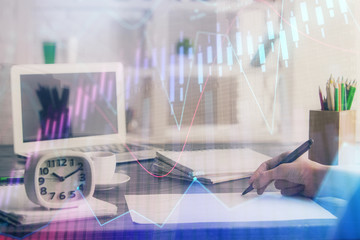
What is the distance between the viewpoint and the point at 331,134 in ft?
2.23

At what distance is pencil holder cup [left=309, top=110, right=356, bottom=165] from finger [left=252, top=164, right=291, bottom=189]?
0.49 feet

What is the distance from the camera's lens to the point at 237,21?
1.48 metres

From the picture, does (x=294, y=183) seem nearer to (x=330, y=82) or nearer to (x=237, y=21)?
(x=330, y=82)

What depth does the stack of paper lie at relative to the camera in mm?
468

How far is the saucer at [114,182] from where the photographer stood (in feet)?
2.03

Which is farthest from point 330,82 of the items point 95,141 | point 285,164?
point 95,141

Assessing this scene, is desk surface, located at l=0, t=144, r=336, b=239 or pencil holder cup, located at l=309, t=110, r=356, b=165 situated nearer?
desk surface, located at l=0, t=144, r=336, b=239

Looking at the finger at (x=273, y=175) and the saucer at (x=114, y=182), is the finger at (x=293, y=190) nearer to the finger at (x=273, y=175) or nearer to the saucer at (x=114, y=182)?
the finger at (x=273, y=175)
